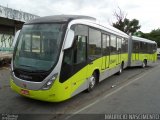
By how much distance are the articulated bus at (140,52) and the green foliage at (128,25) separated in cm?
2848

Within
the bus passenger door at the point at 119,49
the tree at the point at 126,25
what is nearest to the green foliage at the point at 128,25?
the tree at the point at 126,25

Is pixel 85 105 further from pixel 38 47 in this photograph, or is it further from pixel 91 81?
pixel 38 47

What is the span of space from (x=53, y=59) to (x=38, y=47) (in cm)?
75

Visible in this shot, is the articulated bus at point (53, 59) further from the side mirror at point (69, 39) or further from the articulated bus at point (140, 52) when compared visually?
the articulated bus at point (140, 52)

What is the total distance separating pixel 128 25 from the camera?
179 feet

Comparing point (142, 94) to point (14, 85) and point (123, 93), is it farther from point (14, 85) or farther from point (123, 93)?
point (14, 85)

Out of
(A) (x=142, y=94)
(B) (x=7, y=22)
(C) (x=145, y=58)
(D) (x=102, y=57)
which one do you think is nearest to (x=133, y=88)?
(A) (x=142, y=94)

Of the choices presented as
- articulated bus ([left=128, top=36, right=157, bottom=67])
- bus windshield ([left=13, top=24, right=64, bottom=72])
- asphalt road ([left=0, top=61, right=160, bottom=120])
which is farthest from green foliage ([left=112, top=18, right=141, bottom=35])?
bus windshield ([left=13, top=24, right=64, bottom=72])

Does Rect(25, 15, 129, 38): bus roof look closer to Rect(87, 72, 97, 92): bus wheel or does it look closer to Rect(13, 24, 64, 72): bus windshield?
Rect(13, 24, 64, 72): bus windshield

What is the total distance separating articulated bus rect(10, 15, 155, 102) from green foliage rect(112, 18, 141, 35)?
43.3m

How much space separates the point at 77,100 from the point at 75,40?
6.86 ft

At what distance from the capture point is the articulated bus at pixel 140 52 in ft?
57.2

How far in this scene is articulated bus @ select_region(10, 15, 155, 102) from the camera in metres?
6.38

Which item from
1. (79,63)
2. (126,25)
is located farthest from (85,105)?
(126,25)
